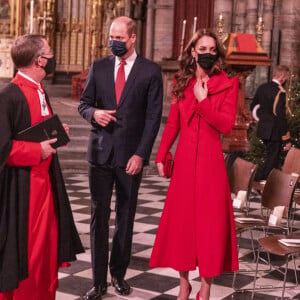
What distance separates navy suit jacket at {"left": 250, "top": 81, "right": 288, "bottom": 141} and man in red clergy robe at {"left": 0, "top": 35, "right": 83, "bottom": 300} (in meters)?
6.07

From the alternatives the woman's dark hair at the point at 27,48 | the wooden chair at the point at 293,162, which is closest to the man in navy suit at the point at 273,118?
the wooden chair at the point at 293,162

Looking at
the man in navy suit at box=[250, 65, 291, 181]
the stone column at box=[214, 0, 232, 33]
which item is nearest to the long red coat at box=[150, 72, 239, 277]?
the man in navy suit at box=[250, 65, 291, 181]

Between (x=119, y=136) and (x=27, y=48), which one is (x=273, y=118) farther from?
(x=27, y=48)

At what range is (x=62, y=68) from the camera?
22.1 m

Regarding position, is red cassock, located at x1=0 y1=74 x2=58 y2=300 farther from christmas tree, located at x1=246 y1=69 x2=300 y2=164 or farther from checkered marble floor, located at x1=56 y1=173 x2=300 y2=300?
christmas tree, located at x1=246 y1=69 x2=300 y2=164

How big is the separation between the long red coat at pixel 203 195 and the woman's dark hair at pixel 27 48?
3.58 ft

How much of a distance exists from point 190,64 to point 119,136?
2.40ft

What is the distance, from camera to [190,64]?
4738 millimetres

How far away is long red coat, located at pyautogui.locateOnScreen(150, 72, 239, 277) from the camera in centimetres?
463

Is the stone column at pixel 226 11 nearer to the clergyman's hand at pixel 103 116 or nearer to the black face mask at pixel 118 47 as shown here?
the black face mask at pixel 118 47

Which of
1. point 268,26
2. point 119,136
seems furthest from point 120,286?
point 268,26

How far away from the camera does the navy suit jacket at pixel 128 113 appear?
509 centimetres

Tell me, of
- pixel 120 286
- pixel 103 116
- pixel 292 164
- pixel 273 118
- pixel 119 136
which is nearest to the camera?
pixel 103 116

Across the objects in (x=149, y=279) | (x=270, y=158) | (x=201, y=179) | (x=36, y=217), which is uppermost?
(x=201, y=179)
